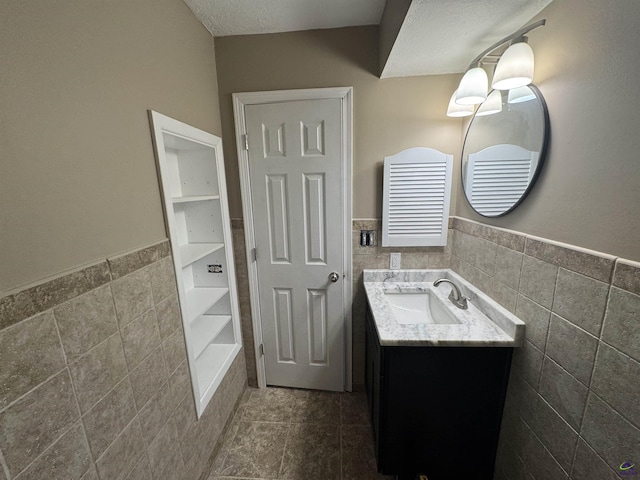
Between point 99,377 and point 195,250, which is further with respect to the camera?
point 195,250

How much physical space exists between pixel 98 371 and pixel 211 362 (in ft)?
2.91

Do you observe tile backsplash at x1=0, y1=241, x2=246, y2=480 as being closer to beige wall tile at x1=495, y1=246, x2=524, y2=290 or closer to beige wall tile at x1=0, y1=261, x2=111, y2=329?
beige wall tile at x1=0, y1=261, x2=111, y2=329

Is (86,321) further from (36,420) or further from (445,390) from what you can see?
(445,390)

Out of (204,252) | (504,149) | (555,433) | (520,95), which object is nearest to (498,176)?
(504,149)

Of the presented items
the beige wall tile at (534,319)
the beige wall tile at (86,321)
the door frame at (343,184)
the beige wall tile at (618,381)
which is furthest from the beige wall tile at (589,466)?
the beige wall tile at (86,321)

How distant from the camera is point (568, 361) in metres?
0.81

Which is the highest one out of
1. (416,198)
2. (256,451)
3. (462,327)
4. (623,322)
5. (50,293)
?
(416,198)

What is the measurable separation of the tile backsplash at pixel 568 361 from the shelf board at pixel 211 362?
150cm

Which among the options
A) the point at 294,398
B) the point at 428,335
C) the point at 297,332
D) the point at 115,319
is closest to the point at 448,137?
the point at 428,335

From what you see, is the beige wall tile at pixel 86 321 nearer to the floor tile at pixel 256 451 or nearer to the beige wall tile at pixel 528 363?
the floor tile at pixel 256 451

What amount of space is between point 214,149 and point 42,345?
1177mm

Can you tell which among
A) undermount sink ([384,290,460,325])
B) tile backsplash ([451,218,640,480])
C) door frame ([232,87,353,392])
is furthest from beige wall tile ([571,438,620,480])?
door frame ([232,87,353,392])

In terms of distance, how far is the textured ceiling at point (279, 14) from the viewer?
4.10 feet

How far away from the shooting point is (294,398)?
1.83 metres
